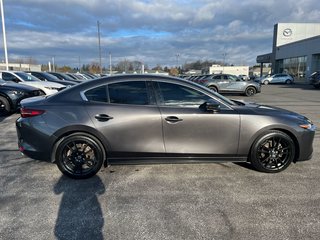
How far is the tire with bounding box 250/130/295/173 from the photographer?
4320 mm

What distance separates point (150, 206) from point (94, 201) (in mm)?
737

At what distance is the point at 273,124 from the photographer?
426cm

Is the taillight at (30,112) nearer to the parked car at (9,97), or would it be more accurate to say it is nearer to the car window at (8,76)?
the parked car at (9,97)

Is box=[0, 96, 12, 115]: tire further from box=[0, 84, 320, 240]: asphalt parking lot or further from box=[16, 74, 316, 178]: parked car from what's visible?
box=[16, 74, 316, 178]: parked car

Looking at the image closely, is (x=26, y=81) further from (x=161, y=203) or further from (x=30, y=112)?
(x=161, y=203)

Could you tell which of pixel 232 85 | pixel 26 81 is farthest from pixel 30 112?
pixel 232 85

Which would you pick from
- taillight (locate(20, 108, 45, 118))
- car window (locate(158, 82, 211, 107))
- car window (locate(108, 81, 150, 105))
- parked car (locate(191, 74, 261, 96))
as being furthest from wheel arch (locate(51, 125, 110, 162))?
parked car (locate(191, 74, 261, 96))

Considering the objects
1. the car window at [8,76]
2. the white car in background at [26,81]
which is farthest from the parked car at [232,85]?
the car window at [8,76]

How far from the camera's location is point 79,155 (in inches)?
166

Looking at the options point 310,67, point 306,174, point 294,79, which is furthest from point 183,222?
point 294,79

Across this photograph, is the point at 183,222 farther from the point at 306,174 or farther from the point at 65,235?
the point at 306,174

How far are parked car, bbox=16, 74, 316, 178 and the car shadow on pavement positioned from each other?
221mm

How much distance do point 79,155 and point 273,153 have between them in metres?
3.04

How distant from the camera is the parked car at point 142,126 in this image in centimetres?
411
